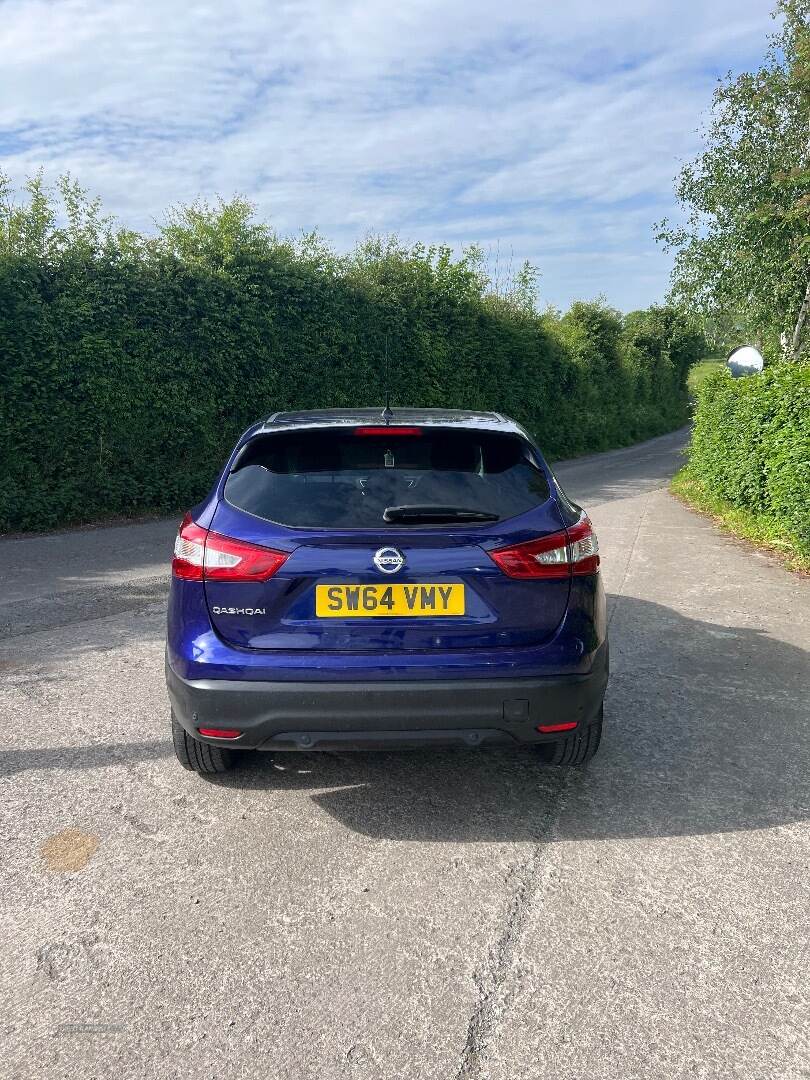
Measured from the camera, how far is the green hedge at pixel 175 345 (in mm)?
11055

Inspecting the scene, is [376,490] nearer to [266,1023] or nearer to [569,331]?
[266,1023]

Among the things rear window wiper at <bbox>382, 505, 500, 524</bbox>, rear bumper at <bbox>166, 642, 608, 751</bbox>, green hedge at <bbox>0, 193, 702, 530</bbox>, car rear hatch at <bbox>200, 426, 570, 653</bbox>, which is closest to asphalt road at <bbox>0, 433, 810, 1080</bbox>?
rear bumper at <bbox>166, 642, 608, 751</bbox>

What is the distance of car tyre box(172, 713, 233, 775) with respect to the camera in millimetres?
3764

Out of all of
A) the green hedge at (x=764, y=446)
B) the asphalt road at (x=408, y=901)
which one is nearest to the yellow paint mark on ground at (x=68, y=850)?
the asphalt road at (x=408, y=901)

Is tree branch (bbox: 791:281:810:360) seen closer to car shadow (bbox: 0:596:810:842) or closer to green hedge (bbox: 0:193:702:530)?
green hedge (bbox: 0:193:702:530)

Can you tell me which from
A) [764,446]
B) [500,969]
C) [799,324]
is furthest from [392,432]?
[799,324]

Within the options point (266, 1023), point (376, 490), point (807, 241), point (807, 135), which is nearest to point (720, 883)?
point (266, 1023)

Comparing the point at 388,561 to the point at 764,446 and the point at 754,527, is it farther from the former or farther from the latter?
the point at 754,527

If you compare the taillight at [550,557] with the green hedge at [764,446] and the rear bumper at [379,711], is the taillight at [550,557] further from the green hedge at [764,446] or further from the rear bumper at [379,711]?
the green hedge at [764,446]

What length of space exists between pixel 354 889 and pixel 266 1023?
71 centimetres

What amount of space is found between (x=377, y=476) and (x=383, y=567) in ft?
1.45

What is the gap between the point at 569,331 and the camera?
3070 centimetres

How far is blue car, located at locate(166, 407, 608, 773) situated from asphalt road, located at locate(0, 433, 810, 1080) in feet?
1.54

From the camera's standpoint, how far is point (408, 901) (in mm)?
2994
